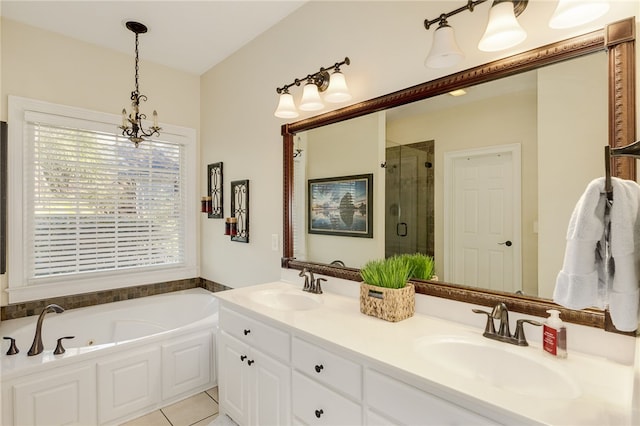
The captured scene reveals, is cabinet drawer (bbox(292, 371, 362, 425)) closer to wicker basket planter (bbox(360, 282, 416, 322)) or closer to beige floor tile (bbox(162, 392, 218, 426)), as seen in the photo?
wicker basket planter (bbox(360, 282, 416, 322))

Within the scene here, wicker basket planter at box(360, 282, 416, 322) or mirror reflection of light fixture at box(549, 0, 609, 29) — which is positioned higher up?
mirror reflection of light fixture at box(549, 0, 609, 29)

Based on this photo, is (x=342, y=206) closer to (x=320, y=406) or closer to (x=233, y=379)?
(x=320, y=406)

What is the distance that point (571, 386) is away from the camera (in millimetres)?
947

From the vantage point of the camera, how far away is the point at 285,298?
2.09 m

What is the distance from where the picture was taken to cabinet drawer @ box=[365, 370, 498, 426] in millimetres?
941

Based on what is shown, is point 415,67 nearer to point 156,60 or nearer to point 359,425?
point 359,425

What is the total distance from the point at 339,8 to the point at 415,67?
0.74 m

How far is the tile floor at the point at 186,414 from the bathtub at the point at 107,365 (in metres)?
0.05

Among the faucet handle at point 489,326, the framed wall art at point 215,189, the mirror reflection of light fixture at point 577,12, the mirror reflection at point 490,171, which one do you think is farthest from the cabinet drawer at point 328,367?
the framed wall art at point 215,189

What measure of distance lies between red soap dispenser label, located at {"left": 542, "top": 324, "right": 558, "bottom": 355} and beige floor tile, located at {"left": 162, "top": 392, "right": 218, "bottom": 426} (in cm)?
210

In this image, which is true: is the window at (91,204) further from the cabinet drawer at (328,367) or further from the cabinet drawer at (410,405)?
A: the cabinet drawer at (410,405)

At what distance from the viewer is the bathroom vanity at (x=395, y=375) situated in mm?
886

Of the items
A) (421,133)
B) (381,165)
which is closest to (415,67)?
(421,133)

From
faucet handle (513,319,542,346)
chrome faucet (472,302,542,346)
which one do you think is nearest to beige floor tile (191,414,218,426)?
chrome faucet (472,302,542,346)
